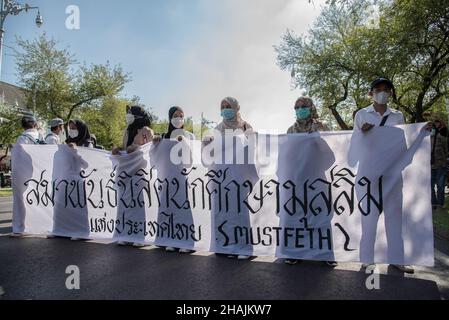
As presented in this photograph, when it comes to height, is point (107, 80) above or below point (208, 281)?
above

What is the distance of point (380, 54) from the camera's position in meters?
16.4

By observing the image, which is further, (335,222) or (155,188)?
(155,188)

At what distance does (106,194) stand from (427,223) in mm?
4569

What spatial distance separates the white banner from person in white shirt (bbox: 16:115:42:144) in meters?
0.70

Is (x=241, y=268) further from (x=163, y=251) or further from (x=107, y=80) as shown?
(x=107, y=80)

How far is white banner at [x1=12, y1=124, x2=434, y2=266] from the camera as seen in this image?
4.08 metres

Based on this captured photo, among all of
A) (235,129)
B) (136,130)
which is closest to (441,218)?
(235,129)

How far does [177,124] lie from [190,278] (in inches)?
100

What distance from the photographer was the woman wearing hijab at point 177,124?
5.58 meters

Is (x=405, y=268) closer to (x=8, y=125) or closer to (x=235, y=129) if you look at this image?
(x=235, y=129)

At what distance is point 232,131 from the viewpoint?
5078 millimetres

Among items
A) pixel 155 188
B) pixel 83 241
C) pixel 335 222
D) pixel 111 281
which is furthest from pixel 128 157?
pixel 335 222

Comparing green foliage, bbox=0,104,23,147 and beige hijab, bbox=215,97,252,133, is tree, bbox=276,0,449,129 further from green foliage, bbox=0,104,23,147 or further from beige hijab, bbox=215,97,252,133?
green foliage, bbox=0,104,23,147

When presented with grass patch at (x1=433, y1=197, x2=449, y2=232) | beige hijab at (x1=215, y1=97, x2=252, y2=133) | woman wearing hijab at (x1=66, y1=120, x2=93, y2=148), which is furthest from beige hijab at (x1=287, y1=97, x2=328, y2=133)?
woman wearing hijab at (x1=66, y1=120, x2=93, y2=148)
